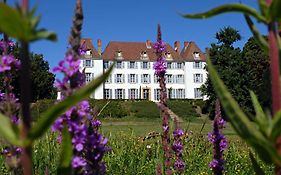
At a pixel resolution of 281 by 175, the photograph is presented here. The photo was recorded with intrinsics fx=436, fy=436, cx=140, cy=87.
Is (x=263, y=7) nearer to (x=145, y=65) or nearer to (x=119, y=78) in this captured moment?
(x=119, y=78)

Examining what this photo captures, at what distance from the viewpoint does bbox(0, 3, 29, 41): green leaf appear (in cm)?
95

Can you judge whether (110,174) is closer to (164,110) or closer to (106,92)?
(164,110)

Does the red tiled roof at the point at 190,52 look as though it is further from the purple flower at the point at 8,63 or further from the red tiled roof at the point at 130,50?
the purple flower at the point at 8,63

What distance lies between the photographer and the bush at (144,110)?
67.9 meters

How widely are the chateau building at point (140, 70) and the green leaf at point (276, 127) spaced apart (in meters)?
94.7

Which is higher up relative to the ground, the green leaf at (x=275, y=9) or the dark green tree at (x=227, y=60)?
the dark green tree at (x=227, y=60)

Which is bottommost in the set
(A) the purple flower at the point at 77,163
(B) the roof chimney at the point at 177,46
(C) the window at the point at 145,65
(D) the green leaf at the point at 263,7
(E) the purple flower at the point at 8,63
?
(A) the purple flower at the point at 77,163

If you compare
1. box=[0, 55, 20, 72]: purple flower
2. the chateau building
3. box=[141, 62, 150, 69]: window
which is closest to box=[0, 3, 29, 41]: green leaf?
box=[0, 55, 20, 72]: purple flower

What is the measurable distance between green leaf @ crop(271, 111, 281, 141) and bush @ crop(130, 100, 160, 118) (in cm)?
6462

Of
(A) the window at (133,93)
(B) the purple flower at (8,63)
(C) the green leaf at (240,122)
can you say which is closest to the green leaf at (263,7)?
(C) the green leaf at (240,122)

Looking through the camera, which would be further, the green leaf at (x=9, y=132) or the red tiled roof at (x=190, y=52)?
the red tiled roof at (x=190, y=52)

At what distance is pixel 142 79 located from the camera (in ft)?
327

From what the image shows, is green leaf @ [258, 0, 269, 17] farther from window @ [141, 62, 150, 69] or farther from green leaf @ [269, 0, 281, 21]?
window @ [141, 62, 150, 69]

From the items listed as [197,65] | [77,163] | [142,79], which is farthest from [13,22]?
[197,65]
